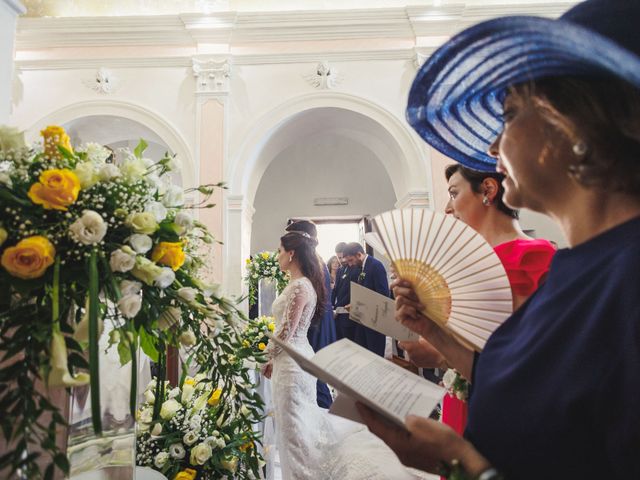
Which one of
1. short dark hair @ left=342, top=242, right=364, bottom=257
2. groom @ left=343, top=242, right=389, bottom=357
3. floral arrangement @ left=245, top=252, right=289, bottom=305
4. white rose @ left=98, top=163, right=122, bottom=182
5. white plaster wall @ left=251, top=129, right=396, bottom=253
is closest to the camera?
white rose @ left=98, top=163, right=122, bottom=182

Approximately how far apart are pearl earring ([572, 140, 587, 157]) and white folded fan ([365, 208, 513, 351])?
534 millimetres

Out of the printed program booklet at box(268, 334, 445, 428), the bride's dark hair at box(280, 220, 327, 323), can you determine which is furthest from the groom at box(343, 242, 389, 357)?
the printed program booklet at box(268, 334, 445, 428)

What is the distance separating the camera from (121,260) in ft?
2.63

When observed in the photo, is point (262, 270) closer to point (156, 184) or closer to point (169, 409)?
point (169, 409)

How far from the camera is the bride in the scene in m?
2.48

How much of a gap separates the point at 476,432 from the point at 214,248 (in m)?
4.32

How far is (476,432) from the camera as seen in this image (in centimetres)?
71

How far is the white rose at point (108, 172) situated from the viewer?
2.87ft

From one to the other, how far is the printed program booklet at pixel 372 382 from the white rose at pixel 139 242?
31 centimetres

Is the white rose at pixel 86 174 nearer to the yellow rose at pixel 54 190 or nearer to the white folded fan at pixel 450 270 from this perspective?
the yellow rose at pixel 54 190

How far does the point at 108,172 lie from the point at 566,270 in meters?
0.87

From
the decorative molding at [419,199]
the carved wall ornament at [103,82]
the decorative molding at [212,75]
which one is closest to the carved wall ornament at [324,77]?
the decorative molding at [212,75]

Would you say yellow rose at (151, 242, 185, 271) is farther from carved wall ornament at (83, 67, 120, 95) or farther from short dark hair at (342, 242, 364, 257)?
carved wall ornament at (83, 67, 120, 95)

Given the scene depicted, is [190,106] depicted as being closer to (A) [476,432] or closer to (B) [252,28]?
(B) [252,28]
